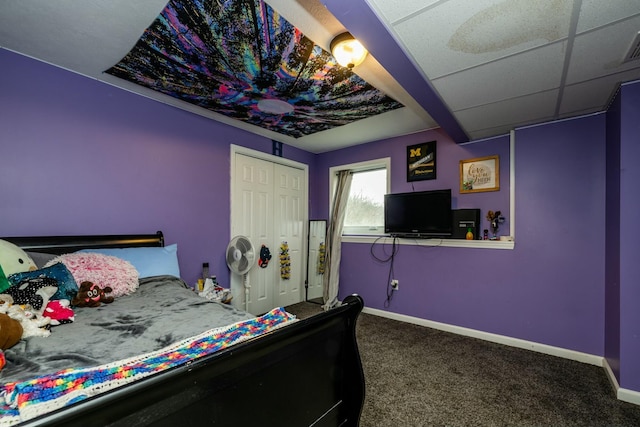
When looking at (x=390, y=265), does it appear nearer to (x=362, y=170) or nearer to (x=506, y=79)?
(x=362, y=170)

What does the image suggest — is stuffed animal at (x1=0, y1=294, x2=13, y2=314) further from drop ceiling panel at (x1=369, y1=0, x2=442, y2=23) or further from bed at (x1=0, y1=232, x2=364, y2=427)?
drop ceiling panel at (x1=369, y1=0, x2=442, y2=23)

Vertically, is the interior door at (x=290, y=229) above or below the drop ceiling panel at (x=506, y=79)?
below

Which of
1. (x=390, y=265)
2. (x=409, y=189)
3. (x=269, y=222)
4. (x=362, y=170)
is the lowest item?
(x=390, y=265)

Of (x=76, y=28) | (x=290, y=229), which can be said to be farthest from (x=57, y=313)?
(x=290, y=229)

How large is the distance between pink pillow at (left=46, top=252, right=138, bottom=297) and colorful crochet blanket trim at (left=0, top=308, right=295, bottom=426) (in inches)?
44.8

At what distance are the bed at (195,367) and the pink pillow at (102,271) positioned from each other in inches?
7.3

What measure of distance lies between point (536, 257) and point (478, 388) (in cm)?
149

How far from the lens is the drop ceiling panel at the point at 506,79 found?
1.68 meters

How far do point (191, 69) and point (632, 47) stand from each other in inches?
116

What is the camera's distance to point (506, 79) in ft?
6.30

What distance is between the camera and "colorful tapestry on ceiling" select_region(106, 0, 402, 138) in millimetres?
1671

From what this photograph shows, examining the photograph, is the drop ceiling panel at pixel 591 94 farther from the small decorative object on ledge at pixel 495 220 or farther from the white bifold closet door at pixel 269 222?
the white bifold closet door at pixel 269 222

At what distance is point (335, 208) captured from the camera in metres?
4.30

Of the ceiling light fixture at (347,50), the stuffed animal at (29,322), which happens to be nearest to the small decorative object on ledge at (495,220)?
the ceiling light fixture at (347,50)
